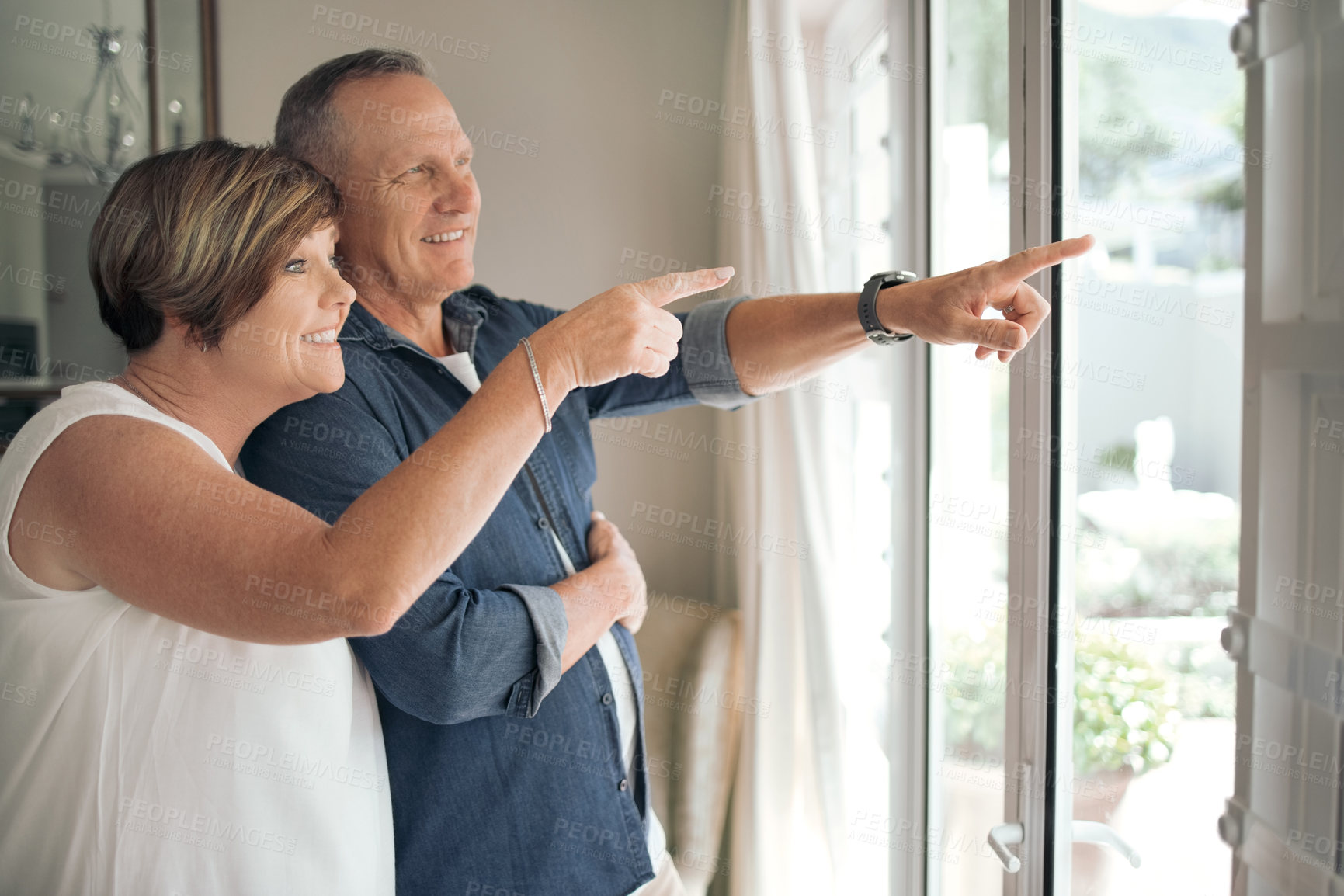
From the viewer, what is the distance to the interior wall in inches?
83.7

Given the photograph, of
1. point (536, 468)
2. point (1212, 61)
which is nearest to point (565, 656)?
point (536, 468)

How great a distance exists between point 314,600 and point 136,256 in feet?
1.48

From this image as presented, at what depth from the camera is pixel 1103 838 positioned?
1078 mm

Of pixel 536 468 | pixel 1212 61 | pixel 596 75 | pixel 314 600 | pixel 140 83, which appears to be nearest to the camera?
pixel 314 600

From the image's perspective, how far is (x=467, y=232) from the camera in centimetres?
118

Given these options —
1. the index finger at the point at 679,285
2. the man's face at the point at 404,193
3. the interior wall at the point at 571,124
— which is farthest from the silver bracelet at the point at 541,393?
the interior wall at the point at 571,124

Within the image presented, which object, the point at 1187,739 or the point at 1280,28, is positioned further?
the point at 1187,739

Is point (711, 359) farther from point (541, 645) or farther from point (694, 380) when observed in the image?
point (541, 645)

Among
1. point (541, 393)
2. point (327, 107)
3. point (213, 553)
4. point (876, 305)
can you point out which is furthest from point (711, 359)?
point (213, 553)

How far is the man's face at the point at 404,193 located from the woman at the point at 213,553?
17 cm

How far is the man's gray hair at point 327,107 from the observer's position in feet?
3.61

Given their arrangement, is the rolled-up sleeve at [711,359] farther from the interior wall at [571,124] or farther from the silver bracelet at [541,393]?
the interior wall at [571,124]

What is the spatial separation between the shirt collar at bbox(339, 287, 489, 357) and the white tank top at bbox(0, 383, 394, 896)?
0.93 ft

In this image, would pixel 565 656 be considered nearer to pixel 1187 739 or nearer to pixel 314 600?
pixel 314 600
